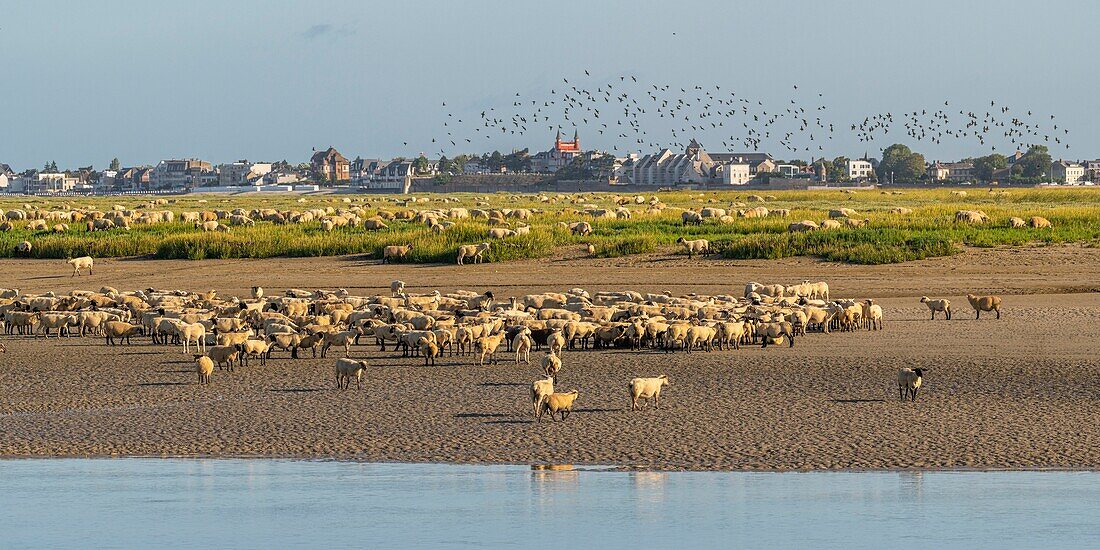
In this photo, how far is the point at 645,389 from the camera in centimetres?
1650

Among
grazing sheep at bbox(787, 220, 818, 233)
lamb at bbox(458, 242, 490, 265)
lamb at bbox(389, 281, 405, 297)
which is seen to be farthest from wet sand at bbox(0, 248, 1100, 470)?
grazing sheep at bbox(787, 220, 818, 233)

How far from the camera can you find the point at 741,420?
1593 cm

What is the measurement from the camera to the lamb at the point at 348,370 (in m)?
18.5

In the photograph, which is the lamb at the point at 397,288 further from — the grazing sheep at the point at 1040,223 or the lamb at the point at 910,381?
the grazing sheep at the point at 1040,223

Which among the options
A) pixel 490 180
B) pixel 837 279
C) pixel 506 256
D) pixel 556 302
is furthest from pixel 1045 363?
pixel 490 180

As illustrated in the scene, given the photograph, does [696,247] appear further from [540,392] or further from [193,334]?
[540,392]

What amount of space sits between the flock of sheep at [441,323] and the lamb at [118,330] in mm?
31

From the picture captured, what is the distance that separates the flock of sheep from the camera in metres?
21.3

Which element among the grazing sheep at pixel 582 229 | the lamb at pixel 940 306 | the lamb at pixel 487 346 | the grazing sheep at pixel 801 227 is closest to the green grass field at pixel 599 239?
the grazing sheep at pixel 582 229

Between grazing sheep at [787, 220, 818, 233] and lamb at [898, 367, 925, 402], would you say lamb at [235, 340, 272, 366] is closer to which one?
lamb at [898, 367, 925, 402]

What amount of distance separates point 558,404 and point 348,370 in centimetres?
382

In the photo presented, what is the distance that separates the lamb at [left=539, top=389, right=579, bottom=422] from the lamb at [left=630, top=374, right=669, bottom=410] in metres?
0.70

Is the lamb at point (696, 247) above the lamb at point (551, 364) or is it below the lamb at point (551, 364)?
above

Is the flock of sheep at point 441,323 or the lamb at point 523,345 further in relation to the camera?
the flock of sheep at point 441,323
